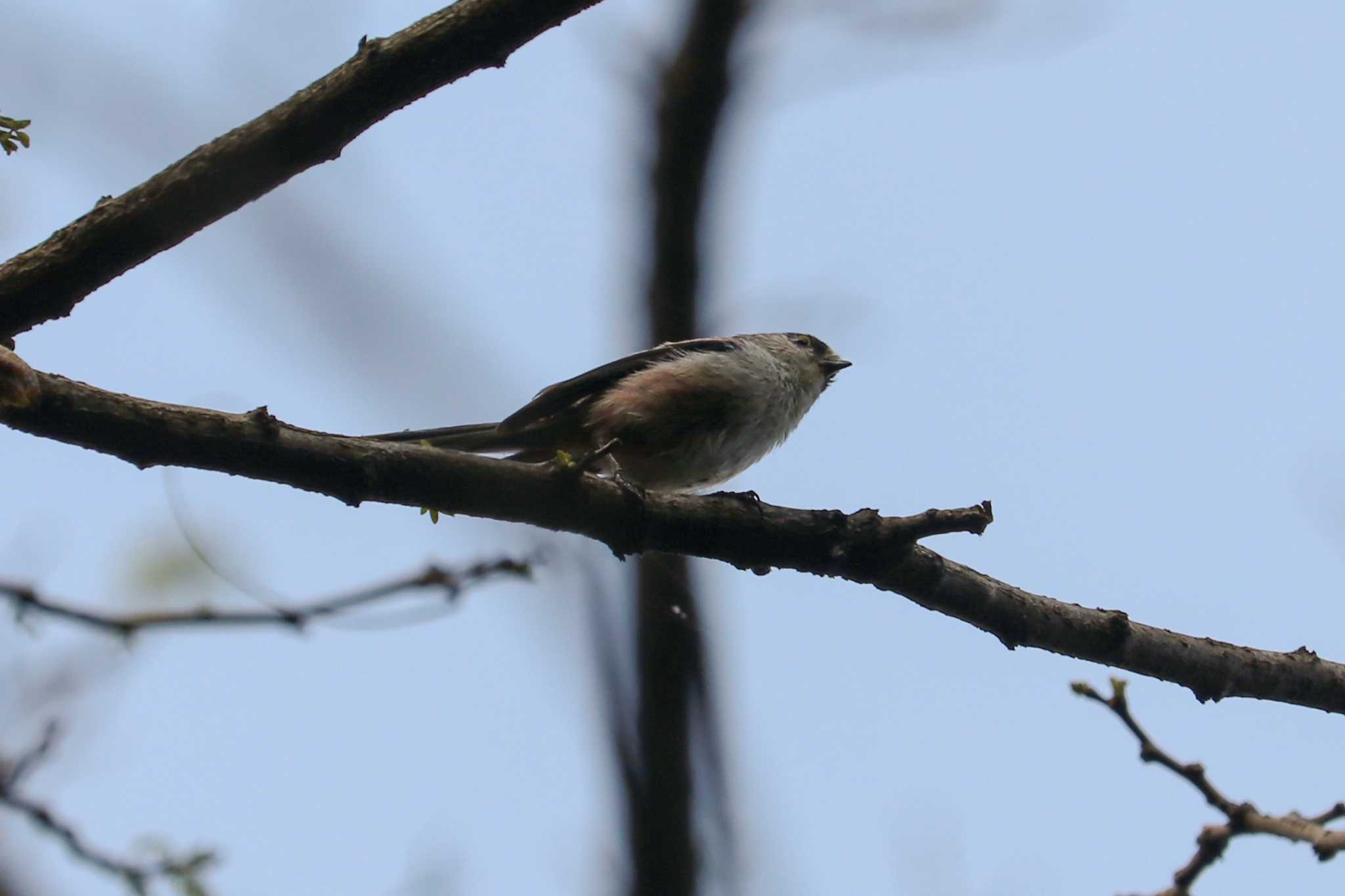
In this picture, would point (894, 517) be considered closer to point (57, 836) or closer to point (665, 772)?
point (665, 772)

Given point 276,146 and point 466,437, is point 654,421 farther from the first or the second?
point 276,146

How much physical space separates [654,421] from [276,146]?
8.46ft

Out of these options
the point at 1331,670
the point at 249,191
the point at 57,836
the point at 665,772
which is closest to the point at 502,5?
the point at 249,191

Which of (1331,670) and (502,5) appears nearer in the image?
(502,5)

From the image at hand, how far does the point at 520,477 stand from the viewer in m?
3.50

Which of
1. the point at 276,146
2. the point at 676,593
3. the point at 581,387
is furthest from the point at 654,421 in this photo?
the point at 276,146

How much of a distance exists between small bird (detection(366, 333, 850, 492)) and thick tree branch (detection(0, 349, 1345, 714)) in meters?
1.64

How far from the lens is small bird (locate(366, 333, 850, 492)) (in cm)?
568

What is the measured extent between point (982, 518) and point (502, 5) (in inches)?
73.9

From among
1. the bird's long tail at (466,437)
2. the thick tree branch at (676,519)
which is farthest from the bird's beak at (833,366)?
the thick tree branch at (676,519)

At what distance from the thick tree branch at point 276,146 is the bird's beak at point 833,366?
4096 millimetres

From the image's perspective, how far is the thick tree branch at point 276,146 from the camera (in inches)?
132

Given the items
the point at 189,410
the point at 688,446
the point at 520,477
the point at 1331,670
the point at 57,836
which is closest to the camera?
the point at 189,410

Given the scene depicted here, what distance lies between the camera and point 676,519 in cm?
383
